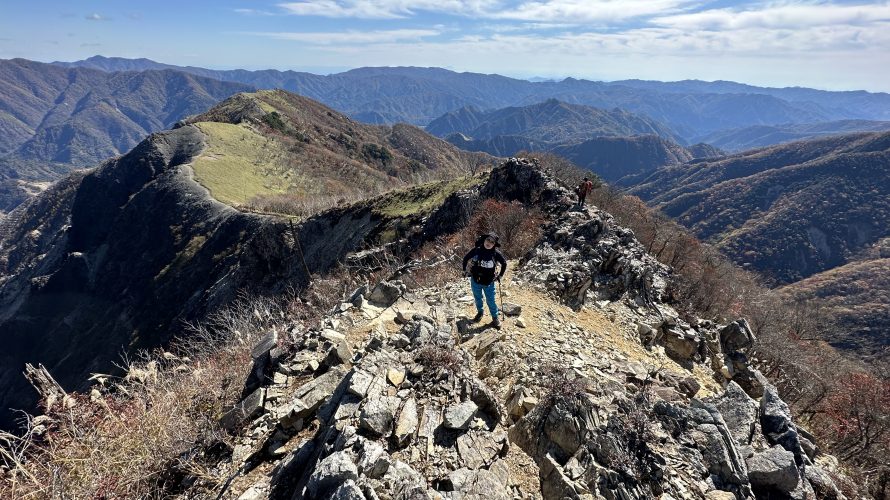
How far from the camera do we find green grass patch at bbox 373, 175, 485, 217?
1762 inches

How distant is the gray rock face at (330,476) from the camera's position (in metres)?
5.26

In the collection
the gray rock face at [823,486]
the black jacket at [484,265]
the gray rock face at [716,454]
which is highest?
the black jacket at [484,265]

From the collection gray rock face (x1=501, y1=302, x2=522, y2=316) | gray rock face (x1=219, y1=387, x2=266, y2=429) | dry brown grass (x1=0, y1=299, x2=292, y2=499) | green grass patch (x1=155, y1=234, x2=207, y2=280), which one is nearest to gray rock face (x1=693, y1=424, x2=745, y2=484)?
gray rock face (x1=501, y1=302, x2=522, y2=316)

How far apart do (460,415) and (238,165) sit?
301ft

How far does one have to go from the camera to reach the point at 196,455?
7090mm

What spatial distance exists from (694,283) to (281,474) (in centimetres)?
2633

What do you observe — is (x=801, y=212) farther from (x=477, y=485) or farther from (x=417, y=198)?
(x=477, y=485)

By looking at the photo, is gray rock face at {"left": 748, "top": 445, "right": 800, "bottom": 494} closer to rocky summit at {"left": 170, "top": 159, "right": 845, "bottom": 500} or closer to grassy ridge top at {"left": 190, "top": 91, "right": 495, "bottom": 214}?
rocky summit at {"left": 170, "top": 159, "right": 845, "bottom": 500}

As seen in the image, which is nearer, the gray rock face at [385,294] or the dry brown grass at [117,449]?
the dry brown grass at [117,449]

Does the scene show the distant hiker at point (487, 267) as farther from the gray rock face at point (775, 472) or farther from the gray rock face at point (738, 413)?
the gray rock face at point (775, 472)

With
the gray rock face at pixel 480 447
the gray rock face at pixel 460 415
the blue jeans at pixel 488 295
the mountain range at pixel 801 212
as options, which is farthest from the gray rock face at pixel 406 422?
the mountain range at pixel 801 212

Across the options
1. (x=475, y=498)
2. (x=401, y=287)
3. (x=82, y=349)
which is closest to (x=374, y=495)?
(x=475, y=498)

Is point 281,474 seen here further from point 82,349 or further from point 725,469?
point 82,349

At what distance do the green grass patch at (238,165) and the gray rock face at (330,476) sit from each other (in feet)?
229
